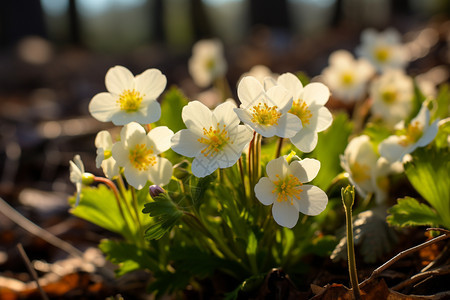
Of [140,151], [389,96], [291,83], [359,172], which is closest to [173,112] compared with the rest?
[140,151]

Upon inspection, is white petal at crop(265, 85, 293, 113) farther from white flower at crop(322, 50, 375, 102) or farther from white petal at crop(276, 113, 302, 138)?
white flower at crop(322, 50, 375, 102)

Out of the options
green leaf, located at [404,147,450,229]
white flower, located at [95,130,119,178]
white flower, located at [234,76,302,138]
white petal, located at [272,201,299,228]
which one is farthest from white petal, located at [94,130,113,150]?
green leaf, located at [404,147,450,229]

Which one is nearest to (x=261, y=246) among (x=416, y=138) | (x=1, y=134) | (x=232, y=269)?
(x=232, y=269)

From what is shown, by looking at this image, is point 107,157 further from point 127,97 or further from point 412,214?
point 412,214

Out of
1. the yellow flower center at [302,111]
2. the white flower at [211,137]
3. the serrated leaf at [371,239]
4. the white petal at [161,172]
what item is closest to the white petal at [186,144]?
the white flower at [211,137]

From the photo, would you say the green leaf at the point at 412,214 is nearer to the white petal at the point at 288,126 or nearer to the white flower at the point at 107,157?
the white petal at the point at 288,126
